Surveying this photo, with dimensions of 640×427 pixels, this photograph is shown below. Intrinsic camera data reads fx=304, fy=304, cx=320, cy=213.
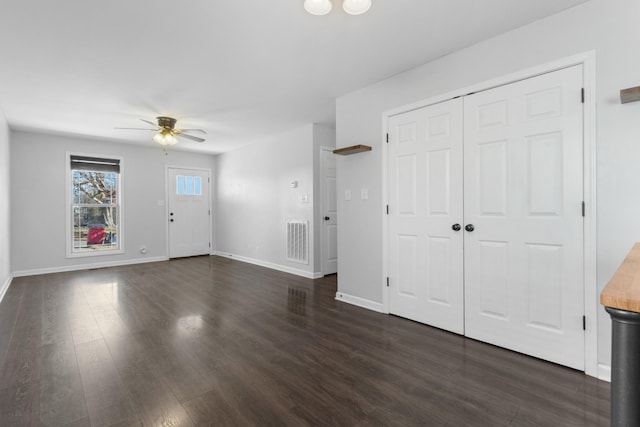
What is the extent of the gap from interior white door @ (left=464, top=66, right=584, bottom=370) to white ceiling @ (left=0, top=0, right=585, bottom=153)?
64cm

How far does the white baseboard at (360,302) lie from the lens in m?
3.34

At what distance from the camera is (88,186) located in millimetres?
5988

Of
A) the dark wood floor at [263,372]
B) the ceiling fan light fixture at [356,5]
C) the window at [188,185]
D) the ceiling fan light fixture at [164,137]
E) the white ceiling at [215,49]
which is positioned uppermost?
the white ceiling at [215,49]

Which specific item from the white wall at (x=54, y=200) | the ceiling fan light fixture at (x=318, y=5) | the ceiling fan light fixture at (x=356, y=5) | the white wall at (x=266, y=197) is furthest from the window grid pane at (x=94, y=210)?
the ceiling fan light fixture at (x=356, y=5)

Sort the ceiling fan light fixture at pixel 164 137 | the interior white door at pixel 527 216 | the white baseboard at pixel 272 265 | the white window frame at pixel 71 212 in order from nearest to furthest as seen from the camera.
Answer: the interior white door at pixel 527 216
the ceiling fan light fixture at pixel 164 137
the white baseboard at pixel 272 265
the white window frame at pixel 71 212

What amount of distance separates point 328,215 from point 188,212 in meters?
3.90

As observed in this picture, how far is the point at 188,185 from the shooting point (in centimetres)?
727

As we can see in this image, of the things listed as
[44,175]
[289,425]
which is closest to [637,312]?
[289,425]

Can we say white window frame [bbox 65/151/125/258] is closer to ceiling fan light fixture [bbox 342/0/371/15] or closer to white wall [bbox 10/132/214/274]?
white wall [bbox 10/132/214/274]

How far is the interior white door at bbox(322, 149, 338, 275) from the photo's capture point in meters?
5.07

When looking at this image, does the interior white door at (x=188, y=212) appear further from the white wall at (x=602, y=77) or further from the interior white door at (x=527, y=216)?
the interior white door at (x=527, y=216)

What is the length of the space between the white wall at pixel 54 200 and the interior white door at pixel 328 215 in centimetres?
392

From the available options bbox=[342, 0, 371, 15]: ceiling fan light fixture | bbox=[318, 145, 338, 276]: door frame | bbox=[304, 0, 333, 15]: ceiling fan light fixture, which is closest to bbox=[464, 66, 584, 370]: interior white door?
bbox=[342, 0, 371, 15]: ceiling fan light fixture

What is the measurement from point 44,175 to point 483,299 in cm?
712
